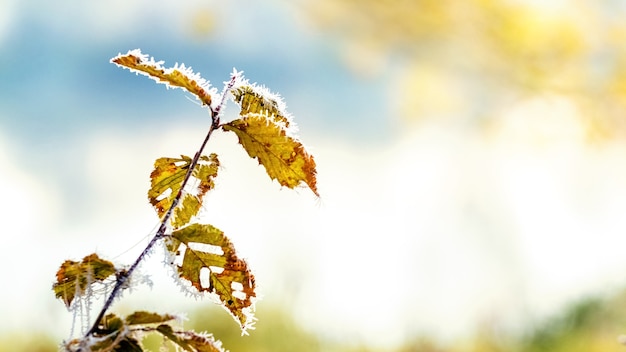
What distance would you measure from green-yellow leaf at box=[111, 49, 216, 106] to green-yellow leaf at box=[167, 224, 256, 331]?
0.07m

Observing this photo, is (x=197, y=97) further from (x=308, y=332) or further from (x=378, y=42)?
(x=378, y=42)

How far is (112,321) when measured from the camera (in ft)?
0.97

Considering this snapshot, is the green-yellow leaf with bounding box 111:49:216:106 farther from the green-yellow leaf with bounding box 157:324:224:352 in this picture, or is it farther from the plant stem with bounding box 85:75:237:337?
the green-yellow leaf with bounding box 157:324:224:352

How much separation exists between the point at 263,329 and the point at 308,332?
0.21 m

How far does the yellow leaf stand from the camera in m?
0.33

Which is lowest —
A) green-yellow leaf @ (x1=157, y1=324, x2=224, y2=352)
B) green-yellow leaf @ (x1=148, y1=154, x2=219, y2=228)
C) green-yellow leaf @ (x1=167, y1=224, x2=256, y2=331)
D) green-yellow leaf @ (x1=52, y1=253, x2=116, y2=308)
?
green-yellow leaf @ (x1=157, y1=324, x2=224, y2=352)

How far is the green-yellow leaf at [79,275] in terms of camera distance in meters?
0.31

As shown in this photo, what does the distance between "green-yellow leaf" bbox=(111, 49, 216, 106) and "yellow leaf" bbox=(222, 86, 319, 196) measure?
2 centimetres

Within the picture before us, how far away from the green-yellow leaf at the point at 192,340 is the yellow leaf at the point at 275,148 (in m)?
0.08

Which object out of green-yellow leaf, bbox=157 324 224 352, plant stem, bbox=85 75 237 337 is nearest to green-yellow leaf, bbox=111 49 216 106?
plant stem, bbox=85 75 237 337

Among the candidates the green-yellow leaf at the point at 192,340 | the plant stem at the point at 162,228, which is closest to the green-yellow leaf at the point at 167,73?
the plant stem at the point at 162,228

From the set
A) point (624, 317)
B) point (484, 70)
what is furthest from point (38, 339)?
point (484, 70)

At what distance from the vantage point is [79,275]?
317mm

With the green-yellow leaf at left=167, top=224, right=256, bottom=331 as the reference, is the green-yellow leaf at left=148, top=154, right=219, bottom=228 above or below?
above
